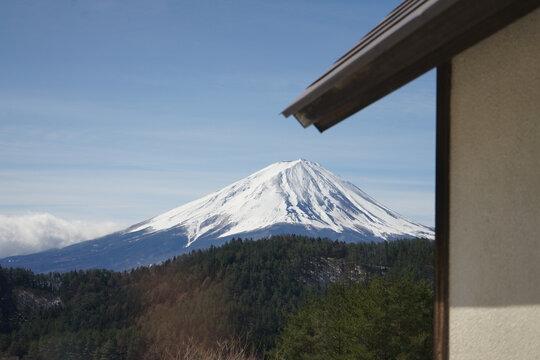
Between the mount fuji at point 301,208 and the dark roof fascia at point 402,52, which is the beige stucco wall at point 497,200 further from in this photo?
the mount fuji at point 301,208

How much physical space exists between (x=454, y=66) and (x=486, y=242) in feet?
2.11

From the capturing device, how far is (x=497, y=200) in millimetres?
1732

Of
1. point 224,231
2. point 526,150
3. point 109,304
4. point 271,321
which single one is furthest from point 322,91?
point 224,231

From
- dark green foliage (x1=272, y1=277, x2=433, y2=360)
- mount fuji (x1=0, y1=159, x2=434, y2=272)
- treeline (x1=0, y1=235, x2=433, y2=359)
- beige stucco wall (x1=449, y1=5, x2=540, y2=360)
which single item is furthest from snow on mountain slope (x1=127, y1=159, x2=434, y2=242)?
beige stucco wall (x1=449, y1=5, x2=540, y2=360)

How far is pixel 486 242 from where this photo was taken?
5.74 feet

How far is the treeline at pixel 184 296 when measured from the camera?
48500 millimetres

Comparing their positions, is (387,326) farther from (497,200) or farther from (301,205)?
(301,205)

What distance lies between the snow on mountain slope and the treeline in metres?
90.8

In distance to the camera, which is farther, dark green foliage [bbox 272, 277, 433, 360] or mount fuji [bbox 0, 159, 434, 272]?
mount fuji [bbox 0, 159, 434, 272]

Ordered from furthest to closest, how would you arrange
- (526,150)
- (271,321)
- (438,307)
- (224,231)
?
(224,231), (271,321), (438,307), (526,150)

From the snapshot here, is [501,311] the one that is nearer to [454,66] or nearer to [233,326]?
[454,66]

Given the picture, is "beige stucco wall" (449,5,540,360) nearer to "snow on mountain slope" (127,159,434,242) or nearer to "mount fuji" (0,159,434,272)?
"mount fuji" (0,159,434,272)

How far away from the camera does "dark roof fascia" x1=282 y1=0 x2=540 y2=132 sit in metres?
1.53

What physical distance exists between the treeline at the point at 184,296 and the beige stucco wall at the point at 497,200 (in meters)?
40.6
